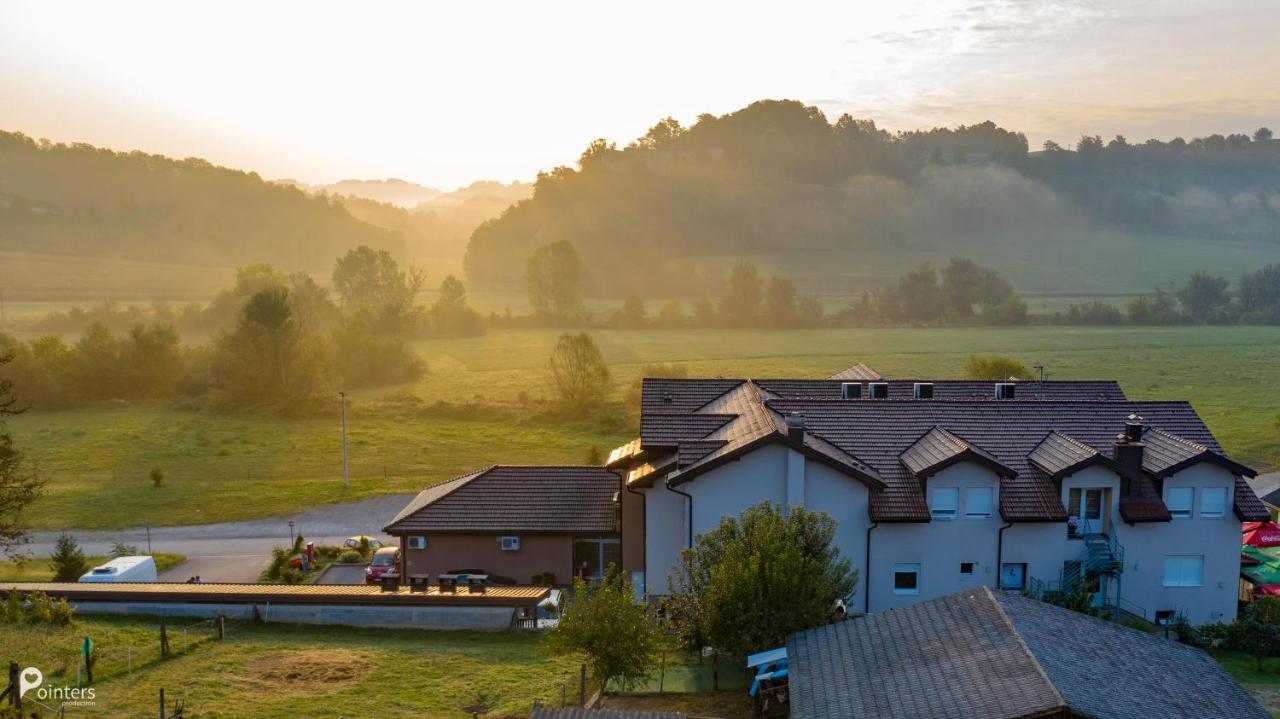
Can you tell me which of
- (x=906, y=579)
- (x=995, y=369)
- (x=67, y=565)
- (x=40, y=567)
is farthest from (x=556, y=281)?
(x=906, y=579)

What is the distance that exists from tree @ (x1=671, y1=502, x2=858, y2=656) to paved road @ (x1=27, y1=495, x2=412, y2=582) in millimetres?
20869

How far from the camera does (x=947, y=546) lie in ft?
98.3

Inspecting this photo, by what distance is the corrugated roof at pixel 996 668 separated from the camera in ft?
52.9

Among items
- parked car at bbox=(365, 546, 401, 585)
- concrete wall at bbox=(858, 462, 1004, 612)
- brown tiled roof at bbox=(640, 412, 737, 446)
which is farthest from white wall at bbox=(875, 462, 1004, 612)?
parked car at bbox=(365, 546, 401, 585)

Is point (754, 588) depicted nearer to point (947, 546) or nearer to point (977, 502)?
point (947, 546)

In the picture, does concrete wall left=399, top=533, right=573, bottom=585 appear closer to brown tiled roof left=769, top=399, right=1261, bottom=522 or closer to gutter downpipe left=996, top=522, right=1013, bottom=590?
brown tiled roof left=769, top=399, right=1261, bottom=522

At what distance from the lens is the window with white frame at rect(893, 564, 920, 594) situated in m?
30.0

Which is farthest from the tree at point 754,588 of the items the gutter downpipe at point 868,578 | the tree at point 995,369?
the tree at point 995,369

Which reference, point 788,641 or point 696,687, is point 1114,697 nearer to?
point 788,641

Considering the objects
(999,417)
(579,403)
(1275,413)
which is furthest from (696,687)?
(1275,413)

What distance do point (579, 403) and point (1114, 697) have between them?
60.0m

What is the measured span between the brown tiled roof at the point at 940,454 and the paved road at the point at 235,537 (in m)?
24.3

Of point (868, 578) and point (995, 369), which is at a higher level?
point (995, 369)

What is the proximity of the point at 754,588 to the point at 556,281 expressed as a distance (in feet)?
377
